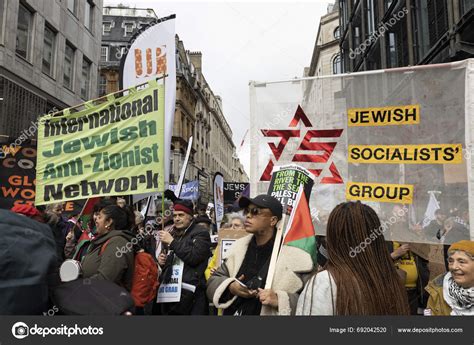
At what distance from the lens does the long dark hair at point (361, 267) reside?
6.65 ft

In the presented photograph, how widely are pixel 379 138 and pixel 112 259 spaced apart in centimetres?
276

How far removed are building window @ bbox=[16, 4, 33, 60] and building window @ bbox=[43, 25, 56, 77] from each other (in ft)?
3.79

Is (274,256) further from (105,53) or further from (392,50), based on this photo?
(105,53)

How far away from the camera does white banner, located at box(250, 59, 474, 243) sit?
12.0ft

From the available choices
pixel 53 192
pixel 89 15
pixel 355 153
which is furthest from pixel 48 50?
pixel 355 153

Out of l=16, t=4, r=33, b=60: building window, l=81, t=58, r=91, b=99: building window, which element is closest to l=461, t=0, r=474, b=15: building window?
l=16, t=4, r=33, b=60: building window

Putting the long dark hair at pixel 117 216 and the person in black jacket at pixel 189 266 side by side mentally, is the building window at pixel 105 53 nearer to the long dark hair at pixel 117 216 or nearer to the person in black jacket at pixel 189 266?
the person in black jacket at pixel 189 266

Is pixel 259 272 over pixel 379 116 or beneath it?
beneath

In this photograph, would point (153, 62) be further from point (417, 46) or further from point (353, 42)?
point (353, 42)

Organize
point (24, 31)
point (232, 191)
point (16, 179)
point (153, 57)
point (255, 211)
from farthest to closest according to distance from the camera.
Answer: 1. point (232, 191)
2. point (24, 31)
3. point (16, 179)
4. point (153, 57)
5. point (255, 211)

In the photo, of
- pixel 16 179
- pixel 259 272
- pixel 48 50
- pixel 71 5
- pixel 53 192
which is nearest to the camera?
pixel 259 272

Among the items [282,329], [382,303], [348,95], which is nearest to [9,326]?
[282,329]

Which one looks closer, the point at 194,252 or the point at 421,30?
the point at 194,252

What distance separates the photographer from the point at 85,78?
69.3 ft
